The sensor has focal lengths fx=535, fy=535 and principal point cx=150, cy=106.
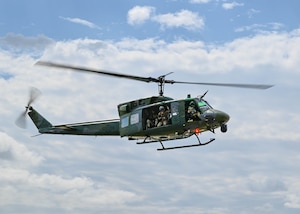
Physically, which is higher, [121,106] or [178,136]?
[121,106]

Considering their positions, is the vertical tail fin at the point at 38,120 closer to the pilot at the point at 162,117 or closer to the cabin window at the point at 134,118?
the cabin window at the point at 134,118

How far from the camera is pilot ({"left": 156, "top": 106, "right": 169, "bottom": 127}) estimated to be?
46438 millimetres

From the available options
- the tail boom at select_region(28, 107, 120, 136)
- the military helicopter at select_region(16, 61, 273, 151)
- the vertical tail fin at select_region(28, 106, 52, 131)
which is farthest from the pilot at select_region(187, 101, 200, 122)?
the vertical tail fin at select_region(28, 106, 52, 131)

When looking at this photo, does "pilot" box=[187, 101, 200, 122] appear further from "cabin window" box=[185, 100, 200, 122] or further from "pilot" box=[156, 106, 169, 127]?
"pilot" box=[156, 106, 169, 127]

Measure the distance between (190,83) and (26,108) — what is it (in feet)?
72.3

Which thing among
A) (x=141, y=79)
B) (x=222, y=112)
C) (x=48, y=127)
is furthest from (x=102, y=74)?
(x=48, y=127)

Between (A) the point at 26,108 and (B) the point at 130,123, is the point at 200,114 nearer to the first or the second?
(B) the point at 130,123

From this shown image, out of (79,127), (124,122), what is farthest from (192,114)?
(79,127)

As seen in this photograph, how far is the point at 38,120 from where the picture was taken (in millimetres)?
59688

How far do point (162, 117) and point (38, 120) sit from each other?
18.8 meters

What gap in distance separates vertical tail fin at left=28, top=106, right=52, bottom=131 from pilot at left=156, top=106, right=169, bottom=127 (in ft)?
53.3

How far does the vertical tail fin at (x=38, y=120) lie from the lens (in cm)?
5875

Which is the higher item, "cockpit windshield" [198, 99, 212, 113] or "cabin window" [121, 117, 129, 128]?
"cockpit windshield" [198, 99, 212, 113]

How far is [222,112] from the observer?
4444 cm
